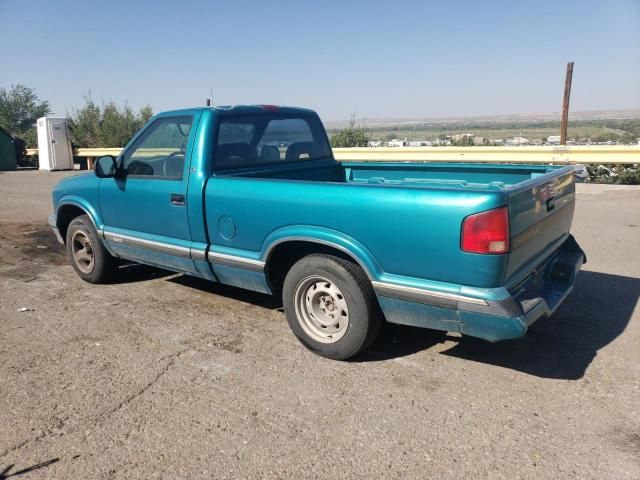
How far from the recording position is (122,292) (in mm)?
5449

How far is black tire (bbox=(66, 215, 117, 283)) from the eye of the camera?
18.2ft

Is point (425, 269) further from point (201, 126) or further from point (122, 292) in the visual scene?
point (122, 292)

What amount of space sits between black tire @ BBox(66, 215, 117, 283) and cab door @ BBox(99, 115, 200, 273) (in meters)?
0.25

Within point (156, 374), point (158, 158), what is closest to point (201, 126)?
point (158, 158)

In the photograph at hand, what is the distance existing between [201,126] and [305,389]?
2.33m

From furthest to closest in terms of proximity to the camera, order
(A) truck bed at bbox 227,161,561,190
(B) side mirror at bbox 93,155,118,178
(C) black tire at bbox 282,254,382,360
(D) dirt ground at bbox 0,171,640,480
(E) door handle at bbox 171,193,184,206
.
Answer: (B) side mirror at bbox 93,155,118,178, (A) truck bed at bbox 227,161,561,190, (E) door handle at bbox 171,193,184,206, (C) black tire at bbox 282,254,382,360, (D) dirt ground at bbox 0,171,640,480

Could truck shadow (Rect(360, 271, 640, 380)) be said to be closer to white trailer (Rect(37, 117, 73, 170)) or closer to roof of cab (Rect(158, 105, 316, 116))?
roof of cab (Rect(158, 105, 316, 116))

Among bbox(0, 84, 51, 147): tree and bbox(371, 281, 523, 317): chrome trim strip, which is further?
bbox(0, 84, 51, 147): tree

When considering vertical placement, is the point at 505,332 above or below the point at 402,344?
above

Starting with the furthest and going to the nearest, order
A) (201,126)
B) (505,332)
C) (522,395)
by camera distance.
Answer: (201,126) < (522,395) < (505,332)

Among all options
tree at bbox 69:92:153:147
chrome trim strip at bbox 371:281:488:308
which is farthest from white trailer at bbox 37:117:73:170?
chrome trim strip at bbox 371:281:488:308

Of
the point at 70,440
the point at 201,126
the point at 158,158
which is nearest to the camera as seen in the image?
the point at 70,440

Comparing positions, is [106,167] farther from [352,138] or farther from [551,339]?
[352,138]

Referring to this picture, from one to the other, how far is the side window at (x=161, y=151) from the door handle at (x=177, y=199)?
0.15 metres
